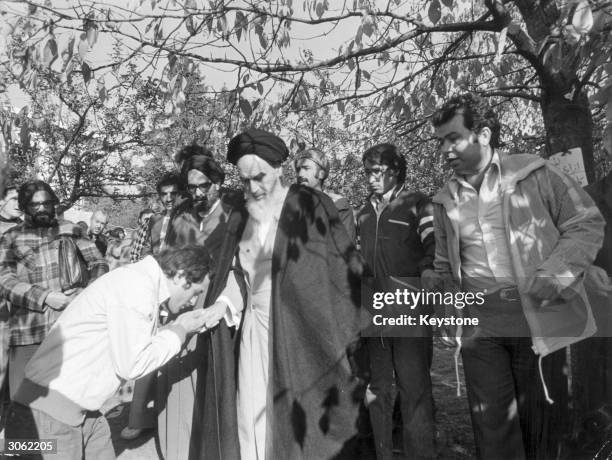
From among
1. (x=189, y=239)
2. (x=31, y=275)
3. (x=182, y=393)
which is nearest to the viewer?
(x=182, y=393)

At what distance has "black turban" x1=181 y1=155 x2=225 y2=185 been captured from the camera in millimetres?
3820

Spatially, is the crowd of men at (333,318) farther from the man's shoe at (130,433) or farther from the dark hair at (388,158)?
the man's shoe at (130,433)

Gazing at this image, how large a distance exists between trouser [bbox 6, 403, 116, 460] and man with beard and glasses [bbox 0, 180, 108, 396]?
114cm

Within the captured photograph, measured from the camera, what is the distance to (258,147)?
9.17 feet

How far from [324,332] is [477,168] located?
1080 millimetres

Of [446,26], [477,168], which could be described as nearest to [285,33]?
[446,26]

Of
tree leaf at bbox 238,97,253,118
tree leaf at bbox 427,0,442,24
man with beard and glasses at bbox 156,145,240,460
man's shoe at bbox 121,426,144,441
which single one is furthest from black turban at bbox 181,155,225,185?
man's shoe at bbox 121,426,144,441

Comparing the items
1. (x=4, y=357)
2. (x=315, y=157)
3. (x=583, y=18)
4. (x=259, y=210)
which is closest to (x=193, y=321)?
(x=259, y=210)

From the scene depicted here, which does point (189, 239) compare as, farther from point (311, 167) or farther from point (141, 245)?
point (141, 245)

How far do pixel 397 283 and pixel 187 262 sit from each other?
1206 mm

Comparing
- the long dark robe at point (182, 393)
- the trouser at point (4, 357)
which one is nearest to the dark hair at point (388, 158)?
the long dark robe at point (182, 393)

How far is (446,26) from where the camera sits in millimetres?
3234

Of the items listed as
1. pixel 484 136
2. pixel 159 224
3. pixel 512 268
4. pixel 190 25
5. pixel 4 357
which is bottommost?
pixel 4 357

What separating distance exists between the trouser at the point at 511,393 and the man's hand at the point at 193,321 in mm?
1300
